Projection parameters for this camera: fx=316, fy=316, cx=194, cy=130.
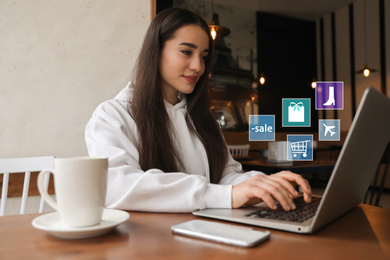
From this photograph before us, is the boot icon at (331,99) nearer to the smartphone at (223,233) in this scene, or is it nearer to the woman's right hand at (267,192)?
the woman's right hand at (267,192)

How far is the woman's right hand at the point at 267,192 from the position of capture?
645 mm

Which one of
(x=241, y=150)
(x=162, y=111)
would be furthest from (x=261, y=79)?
(x=162, y=111)

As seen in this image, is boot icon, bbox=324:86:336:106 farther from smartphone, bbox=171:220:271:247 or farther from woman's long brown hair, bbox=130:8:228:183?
smartphone, bbox=171:220:271:247

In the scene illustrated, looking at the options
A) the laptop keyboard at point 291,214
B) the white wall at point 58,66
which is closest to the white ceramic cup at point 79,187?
the laptop keyboard at point 291,214

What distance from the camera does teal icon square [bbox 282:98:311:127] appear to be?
692cm

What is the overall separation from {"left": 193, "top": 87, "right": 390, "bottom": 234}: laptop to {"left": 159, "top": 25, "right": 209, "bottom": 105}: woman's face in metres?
0.64

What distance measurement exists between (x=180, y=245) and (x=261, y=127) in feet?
20.8

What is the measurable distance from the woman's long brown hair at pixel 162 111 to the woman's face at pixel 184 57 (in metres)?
0.03

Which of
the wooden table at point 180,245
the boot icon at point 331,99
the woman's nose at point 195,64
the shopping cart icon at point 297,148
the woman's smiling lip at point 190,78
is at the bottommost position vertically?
the wooden table at point 180,245

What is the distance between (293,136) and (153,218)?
633cm

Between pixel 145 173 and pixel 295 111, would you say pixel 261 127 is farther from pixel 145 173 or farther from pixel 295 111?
pixel 145 173

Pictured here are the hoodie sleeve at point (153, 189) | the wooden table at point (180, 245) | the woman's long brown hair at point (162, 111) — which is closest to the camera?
the wooden table at point (180, 245)

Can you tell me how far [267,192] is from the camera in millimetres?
657

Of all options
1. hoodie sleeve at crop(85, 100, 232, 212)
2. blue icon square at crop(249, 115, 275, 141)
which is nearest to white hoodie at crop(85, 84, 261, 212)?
hoodie sleeve at crop(85, 100, 232, 212)
